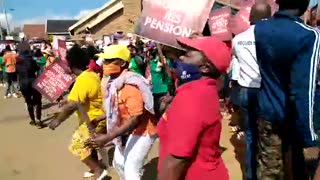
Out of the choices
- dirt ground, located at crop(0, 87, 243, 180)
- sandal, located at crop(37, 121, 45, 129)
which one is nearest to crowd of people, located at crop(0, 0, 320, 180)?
dirt ground, located at crop(0, 87, 243, 180)

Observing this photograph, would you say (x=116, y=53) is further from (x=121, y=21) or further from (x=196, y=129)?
(x=121, y=21)

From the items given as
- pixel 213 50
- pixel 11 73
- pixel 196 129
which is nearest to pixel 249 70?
pixel 213 50

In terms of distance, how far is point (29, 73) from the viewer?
435 inches

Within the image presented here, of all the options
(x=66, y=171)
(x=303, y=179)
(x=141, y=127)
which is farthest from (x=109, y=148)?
(x=303, y=179)

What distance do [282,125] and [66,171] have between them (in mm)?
4280

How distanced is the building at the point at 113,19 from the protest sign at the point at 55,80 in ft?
69.1

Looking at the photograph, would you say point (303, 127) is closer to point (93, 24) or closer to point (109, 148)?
point (109, 148)

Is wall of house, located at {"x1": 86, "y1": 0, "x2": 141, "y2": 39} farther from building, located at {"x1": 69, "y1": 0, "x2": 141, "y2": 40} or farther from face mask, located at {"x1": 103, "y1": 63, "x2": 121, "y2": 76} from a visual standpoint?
face mask, located at {"x1": 103, "y1": 63, "x2": 121, "y2": 76}

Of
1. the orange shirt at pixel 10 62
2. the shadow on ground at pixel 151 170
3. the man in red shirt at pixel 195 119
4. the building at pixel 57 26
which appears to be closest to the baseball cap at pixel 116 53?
the shadow on ground at pixel 151 170

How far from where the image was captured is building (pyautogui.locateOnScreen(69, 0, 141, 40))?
1199 inches

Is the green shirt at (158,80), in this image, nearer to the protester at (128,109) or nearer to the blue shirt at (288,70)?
the protester at (128,109)

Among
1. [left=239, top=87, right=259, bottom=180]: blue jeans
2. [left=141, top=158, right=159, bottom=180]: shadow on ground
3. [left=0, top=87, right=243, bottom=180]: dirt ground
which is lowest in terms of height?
[left=0, top=87, right=243, bottom=180]: dirt ground

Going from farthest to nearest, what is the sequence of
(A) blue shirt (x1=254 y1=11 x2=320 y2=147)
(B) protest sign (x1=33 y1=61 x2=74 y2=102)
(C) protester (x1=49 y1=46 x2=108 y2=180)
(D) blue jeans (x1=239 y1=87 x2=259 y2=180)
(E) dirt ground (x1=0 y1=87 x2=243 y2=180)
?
(B) protest sign (x1=33 y1=61 x2=74 y2=102), (E) dirt ground (x1=0 y1=87 x2=243 y2=180), (C) protester (x1=49 y1=46 x2=108 y2=180), (D) blue jeans (x1=239 y1=87 x2=259 y2=180), (A) blue shirt (x1=254 y1=11 x2=320 y2=147)

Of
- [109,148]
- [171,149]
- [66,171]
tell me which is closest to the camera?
[171,149]
